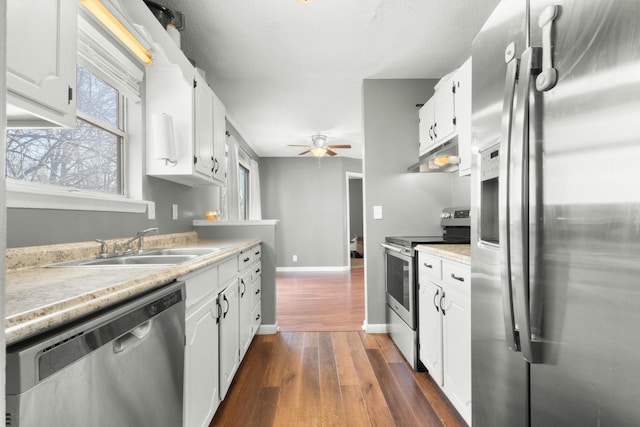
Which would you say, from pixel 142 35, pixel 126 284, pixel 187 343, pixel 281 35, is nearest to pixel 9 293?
pixel 126 284

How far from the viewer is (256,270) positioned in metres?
2.70

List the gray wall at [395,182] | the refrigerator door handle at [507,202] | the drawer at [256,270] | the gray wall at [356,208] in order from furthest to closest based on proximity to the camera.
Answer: the gray wall at [356,208], the gray wall at [395,182], the drawer at [256,270], the refrigerator door handle at [507,202]

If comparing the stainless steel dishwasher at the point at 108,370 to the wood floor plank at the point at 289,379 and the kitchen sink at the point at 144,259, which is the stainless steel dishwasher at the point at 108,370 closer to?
the kitchen sink at the point at 144,259

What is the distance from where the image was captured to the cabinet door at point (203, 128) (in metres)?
2.15

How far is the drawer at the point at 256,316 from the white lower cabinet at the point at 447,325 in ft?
4.41

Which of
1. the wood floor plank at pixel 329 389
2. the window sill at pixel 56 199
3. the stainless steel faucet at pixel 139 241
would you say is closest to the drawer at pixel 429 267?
the wood floor plank at pixel 329 389

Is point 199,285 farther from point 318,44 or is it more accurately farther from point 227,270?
point 318,44

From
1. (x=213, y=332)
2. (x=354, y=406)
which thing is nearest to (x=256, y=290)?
(x=213, y=332)

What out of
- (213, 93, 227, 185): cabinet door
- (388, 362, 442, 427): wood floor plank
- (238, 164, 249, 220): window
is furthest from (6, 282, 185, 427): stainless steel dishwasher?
(238, 164, 249, 220): window

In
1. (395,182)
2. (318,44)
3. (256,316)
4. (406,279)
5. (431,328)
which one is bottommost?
(256,316)

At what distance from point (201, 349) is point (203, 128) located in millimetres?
1607

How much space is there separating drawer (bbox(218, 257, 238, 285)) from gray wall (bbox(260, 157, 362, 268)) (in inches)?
175

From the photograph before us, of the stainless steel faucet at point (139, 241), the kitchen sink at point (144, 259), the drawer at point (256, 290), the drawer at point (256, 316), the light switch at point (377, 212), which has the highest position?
the light switch at point (377, 212)

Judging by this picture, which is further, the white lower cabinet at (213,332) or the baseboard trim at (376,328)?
the baseboard trim at (376,328)
